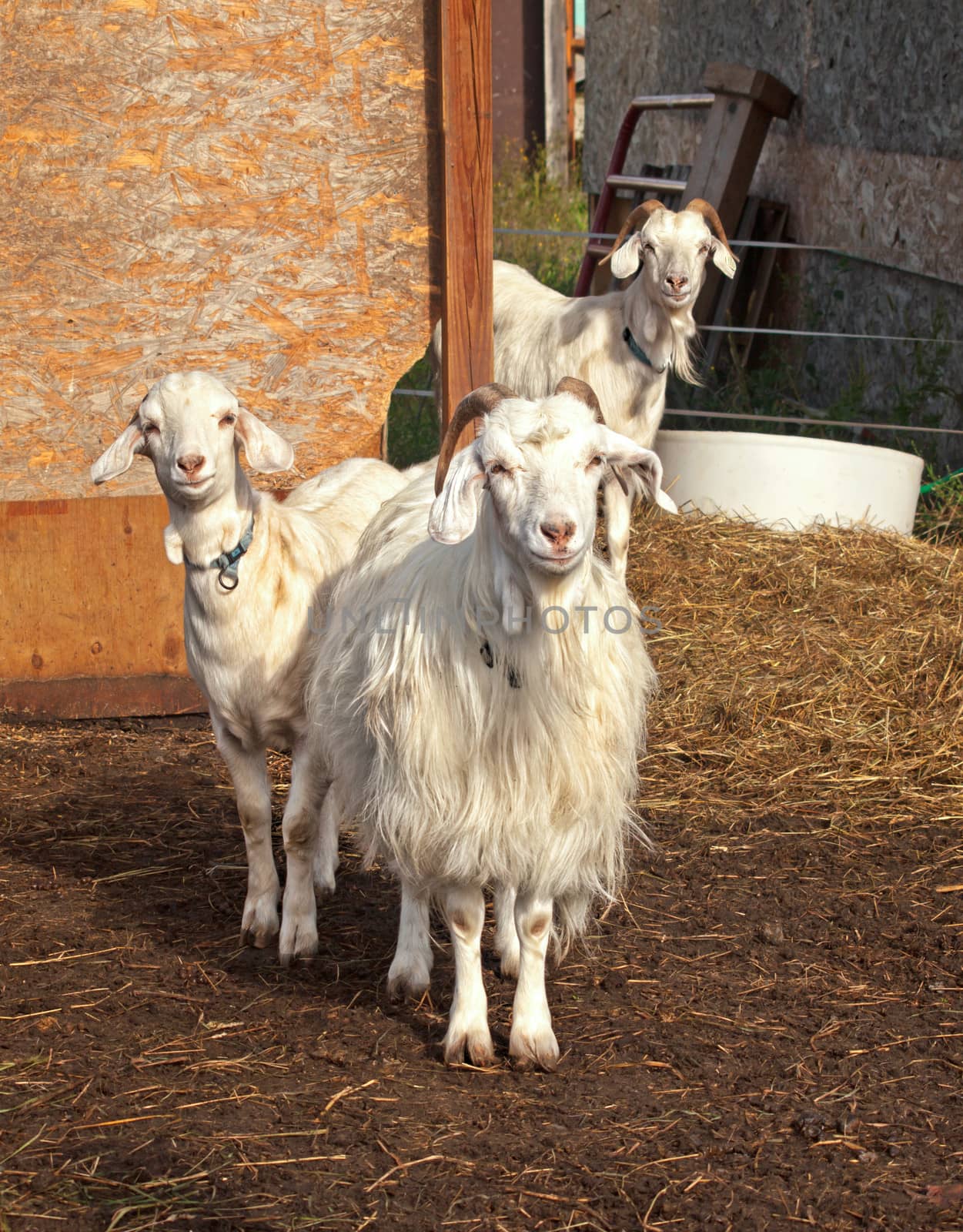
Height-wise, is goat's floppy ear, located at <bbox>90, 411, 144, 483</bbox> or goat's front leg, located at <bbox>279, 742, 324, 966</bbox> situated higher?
goat's floppy ear, located at <bbox>90, 411, 144, 483</bbox>

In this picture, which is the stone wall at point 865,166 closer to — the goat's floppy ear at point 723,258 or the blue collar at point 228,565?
the goat's floppy ear at point 723,258

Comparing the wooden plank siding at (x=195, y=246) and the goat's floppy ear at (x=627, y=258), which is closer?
the wooden plank siding at (x=195, y=246)

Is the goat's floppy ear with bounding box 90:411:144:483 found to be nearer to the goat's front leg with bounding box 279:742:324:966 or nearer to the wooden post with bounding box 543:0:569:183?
the goat's front leg with bounding box 279:742:324:966

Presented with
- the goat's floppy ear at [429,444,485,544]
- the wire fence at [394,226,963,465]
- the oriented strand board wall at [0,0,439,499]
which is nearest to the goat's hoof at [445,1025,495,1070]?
the goat's floppy ear at [429,444,485,544]

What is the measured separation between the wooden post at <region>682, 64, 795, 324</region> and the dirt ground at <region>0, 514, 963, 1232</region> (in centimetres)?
585

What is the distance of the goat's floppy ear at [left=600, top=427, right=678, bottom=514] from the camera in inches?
117

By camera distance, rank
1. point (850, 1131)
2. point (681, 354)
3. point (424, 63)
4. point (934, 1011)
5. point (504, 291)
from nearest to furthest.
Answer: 1. point (850, 1131)
2. point (934, 1011)
3. point (424, 63)
4. point (681, 354)
5. point (504, 291)

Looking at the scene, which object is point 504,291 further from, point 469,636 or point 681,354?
point 469,636

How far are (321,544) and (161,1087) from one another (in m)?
1.58

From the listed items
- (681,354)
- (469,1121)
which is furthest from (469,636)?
(681,354)

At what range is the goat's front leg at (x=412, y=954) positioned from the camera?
11.9 feet

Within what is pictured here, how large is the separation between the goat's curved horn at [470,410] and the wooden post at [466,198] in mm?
2064

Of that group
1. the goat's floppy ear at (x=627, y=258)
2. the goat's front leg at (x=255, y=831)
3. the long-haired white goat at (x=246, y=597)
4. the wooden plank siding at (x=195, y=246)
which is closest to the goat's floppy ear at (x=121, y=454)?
the long-haired white goat at (x=246, y=597)

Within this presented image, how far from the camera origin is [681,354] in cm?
673
